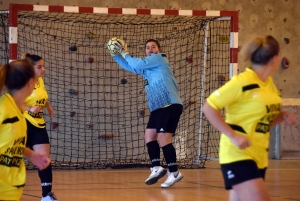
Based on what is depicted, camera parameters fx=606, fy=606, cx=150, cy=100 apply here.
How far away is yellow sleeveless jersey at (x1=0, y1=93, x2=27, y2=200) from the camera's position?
3.45 m

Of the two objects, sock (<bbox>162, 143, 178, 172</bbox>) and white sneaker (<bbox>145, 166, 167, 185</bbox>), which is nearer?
white sneaker (<bbox>145, 166, 167, 185</bbox>)

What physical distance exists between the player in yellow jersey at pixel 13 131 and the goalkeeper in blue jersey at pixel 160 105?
363 cm

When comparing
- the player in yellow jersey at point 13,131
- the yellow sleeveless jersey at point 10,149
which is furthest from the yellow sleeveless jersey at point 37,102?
the yellow sleeveless jersey at point 10,149

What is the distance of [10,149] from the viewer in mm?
3482

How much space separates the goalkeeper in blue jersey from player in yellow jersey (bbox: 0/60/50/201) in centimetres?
363

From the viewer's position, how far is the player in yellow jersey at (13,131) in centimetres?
346

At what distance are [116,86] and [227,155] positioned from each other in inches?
270

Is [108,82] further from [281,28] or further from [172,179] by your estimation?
[281,28]

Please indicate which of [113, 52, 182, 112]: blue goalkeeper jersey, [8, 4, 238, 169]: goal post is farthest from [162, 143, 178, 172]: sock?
[8, 4, 238, 169]: goal post

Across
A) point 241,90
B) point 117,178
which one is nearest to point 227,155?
point 241,90

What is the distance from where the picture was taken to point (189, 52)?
1070 cm

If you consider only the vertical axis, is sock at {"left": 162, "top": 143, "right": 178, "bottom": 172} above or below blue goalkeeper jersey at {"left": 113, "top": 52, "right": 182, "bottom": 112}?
below

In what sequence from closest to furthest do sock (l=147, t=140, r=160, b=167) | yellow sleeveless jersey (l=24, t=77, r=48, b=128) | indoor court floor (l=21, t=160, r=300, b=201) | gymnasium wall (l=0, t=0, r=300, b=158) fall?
1. yellow sleeveless jersey (l=24, t=77, r=48, b=128)
2. indoor court floor (l=21, t=160, r=300, b=201)
3. sock (l=147, t=140, r=160, b=167)
4. gymnasium wall (l=0, t=0, r=300, b=158)

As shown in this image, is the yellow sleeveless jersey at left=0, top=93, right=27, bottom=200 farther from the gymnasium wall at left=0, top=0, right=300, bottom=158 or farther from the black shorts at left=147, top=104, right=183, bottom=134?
the gymnasium wall at left=0, top=0, right=300, bottom=158
